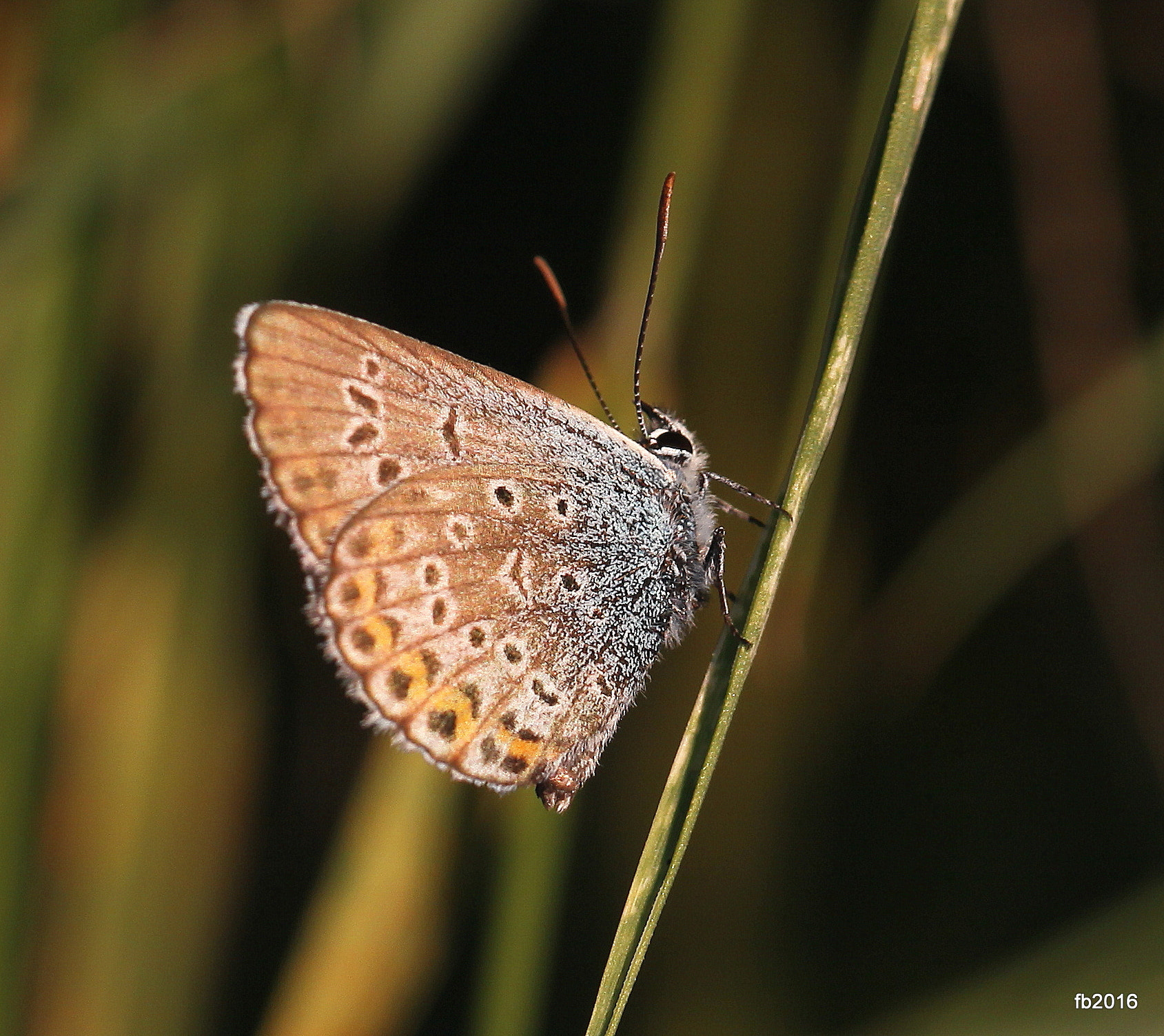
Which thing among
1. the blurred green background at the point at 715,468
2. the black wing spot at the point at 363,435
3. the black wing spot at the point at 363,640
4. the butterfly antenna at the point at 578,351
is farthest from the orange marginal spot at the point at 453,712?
the butterfly antenna at the point at 578,351

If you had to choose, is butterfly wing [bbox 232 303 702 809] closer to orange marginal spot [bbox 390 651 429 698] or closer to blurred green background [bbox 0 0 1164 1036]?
orange marginal spot [bbox 390 651 429 698]

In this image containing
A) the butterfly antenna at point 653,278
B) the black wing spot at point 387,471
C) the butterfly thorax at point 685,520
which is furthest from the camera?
the butterfly thorax at point 685,520

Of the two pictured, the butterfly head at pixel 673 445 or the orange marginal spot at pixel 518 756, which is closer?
the orange marginal spot at pixel 518 756

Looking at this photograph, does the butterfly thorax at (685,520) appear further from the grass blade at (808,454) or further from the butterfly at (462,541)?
the grass blade at (808,454)

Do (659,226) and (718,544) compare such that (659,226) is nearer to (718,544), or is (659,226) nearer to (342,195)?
(718,544)

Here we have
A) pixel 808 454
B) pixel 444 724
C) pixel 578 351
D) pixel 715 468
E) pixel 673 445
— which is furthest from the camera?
pixel 715 468

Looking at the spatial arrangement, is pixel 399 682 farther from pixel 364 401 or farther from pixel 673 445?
pixel 673 445

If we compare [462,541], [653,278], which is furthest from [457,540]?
[653,278]
